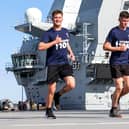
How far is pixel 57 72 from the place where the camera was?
11547mm

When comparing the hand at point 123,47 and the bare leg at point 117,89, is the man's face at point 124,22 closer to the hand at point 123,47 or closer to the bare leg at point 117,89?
the hand at point 123,47

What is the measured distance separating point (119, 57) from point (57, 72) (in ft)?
4.85

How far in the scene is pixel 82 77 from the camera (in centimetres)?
6912

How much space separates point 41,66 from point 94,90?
34.9ft

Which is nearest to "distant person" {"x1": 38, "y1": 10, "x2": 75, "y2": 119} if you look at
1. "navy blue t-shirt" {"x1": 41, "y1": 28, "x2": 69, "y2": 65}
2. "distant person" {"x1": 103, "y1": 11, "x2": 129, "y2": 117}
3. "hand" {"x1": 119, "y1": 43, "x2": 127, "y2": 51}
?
"navy blue t-shirt" {"x1": 41, "y1": 28, "x2": 69, "y2": 65}

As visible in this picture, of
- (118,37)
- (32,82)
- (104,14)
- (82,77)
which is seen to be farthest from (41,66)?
(118,37)

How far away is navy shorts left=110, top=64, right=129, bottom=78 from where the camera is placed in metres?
11.9

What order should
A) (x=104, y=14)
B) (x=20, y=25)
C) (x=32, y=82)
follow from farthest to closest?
(x=32, y=82), (x=20, y=25), (x=104, y=14)

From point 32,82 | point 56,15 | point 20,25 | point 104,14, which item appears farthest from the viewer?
point 32,82

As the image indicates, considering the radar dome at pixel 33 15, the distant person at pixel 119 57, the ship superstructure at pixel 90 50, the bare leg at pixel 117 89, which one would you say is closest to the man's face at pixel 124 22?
the distant person at pixel 119 57

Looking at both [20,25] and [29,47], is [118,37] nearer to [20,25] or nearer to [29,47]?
[20,25]
